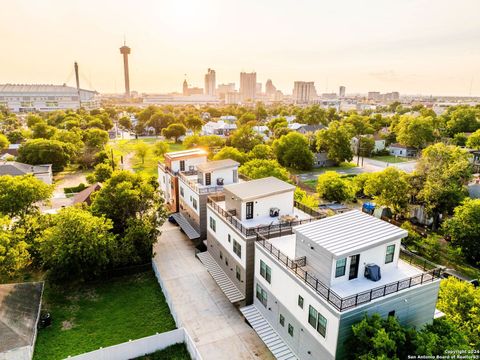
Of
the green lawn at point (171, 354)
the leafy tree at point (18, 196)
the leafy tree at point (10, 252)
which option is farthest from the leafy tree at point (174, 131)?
the green lawn at point (171, 354)

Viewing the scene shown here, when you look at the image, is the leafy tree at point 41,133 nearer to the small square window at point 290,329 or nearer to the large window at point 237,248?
the large window at point 237,248

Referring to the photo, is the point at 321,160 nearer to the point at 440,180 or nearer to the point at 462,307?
the point at 440,180

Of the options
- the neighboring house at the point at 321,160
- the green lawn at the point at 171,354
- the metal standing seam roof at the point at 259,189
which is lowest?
the green lawn at the point at 171,354

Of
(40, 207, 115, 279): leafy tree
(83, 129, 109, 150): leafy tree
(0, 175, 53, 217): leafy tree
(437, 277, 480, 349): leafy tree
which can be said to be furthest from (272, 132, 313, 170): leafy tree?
(437, 277, 480, 349): leafy tree

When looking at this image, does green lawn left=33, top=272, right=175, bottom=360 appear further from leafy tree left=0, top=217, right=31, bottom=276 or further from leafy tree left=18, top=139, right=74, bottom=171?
leafy tree left=18, top=139, right=74, bottom=171

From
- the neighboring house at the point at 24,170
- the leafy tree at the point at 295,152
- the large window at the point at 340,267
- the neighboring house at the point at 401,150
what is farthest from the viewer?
the neighboring house at the point at 401,150

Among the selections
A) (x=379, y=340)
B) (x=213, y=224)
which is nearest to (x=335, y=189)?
(x=213, y=224)

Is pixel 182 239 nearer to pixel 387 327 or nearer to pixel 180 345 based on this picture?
pixel 180 345

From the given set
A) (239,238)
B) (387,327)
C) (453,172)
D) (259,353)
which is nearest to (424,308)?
(387,327)
